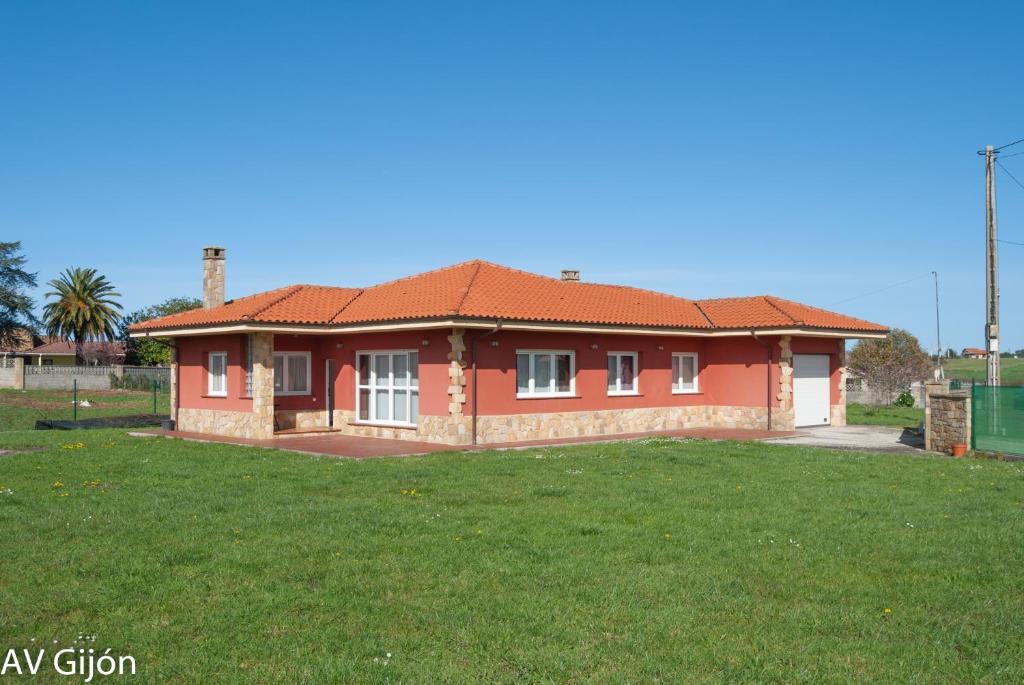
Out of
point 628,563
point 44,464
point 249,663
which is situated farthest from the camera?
point 44,464

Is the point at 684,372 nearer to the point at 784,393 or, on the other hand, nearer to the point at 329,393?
the point at 784,393

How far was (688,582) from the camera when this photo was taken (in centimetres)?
790

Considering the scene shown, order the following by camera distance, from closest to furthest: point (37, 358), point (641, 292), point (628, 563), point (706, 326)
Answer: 1. point (628, 563)
2. point (706, 326)
3. point (641, 292)
4. point (37, 358)

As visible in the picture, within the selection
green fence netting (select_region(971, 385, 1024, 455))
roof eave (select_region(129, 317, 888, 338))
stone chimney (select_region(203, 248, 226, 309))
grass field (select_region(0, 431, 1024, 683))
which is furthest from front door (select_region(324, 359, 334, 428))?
green fence netting (select_region(971, 385, 1024, 455))

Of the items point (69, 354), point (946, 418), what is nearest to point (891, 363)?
point (946, 418)

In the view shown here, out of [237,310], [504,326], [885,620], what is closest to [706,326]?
[504,326]

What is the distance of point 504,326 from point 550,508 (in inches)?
367

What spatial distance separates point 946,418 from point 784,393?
17.5ft

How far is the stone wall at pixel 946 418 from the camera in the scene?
1983 centimetres

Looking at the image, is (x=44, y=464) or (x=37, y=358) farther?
(x=37, y=358)

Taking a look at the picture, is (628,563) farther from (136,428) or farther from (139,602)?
(136,428)

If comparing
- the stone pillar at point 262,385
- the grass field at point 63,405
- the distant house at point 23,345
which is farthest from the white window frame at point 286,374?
the distant house at point 23,345

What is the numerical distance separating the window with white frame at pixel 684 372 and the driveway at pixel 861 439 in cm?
344

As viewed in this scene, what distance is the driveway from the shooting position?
2119 centimetres
